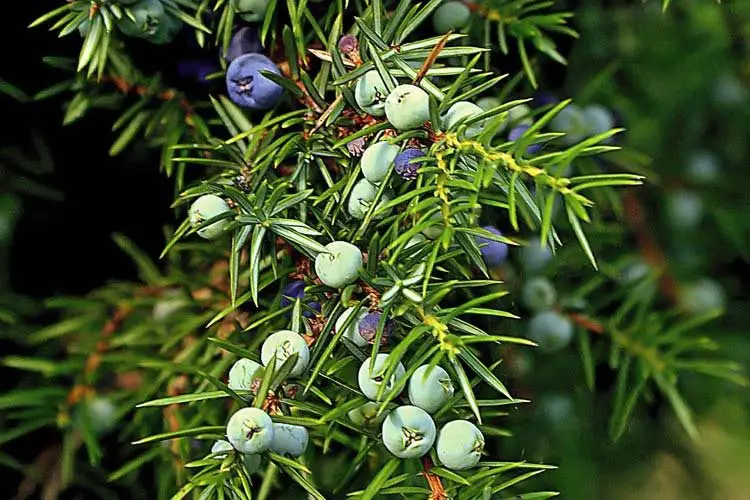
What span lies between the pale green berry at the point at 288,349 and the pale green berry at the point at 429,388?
0.13 feet

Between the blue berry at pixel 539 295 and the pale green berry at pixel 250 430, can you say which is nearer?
the pale green berry at pixel 250 430

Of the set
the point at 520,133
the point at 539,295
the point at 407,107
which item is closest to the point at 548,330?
the point at 539,295

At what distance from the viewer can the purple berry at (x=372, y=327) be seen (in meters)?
0.32

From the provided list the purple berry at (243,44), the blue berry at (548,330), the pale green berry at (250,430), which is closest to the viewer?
the pale green berry at (250,430)

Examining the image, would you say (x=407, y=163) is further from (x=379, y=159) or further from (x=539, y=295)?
(x=539, y=295)

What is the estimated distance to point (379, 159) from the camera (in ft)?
1.05

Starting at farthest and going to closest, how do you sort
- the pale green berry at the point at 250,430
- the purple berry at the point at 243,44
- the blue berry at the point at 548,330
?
1. the blue berry at the point at 548,330
2. the purple berry at the point at 243,44
3. the pale green berry at the point at 250,430

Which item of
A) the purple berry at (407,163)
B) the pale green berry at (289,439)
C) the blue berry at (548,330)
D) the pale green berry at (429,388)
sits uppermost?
the purple berry at (407,163)

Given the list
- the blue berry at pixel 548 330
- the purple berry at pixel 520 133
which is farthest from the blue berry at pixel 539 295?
the purple berry at pixel 520 133

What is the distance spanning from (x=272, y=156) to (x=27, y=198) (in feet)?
0.82

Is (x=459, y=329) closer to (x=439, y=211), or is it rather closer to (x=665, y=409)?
(x=439, y=211)

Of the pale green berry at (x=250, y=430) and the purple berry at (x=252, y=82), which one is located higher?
the purple berry at (x=252, y=82)

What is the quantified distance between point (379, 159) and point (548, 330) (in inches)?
8.9

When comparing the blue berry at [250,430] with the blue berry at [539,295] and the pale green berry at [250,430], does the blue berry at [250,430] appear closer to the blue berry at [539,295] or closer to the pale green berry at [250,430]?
the pale green berry at [250,430]
